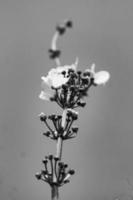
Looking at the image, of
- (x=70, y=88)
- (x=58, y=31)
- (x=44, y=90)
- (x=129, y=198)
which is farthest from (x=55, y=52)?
(x=129, y=198)

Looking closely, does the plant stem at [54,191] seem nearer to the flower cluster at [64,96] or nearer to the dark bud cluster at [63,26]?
the flower cluster at [64,96]

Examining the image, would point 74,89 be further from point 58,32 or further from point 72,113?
point 58,32

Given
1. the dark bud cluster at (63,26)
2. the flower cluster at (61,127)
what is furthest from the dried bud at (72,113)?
the dark bud cluster at (63,26)

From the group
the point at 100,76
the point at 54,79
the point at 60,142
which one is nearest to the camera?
the point at 100,76

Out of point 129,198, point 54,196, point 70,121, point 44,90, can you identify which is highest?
point 44,90

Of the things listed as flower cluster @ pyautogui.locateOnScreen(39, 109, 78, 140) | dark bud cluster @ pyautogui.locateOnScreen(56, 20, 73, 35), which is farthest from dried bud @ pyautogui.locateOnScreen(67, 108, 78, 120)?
dark bud cluster @ pyautogui.locateOnScreen(56, 20, 73, 35)

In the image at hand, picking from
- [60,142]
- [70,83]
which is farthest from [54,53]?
[60,142]

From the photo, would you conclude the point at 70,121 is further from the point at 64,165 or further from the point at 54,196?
the point at 54,196

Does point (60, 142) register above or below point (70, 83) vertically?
below
